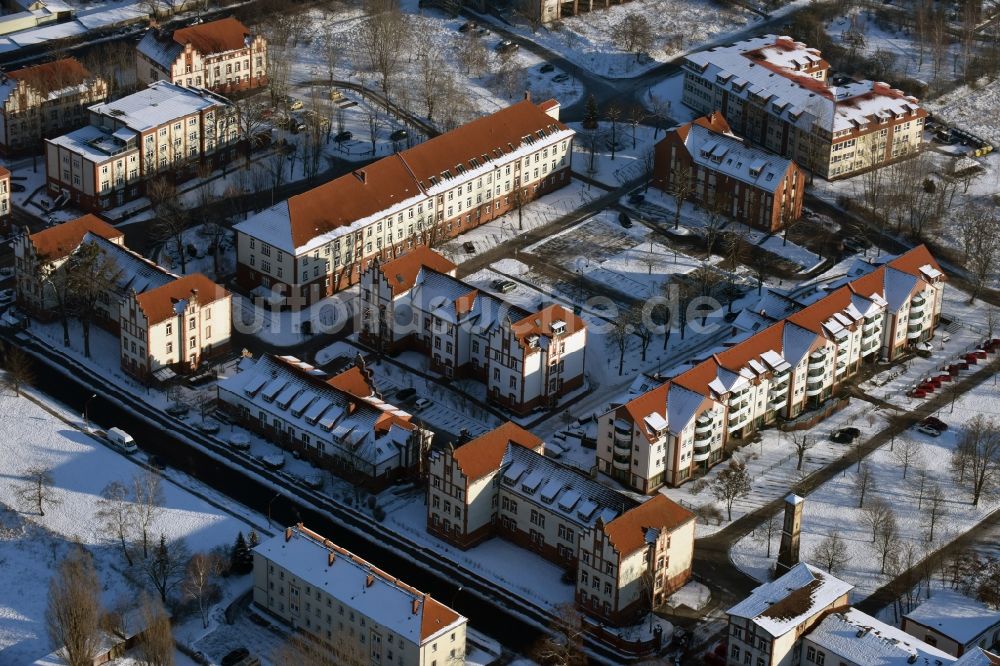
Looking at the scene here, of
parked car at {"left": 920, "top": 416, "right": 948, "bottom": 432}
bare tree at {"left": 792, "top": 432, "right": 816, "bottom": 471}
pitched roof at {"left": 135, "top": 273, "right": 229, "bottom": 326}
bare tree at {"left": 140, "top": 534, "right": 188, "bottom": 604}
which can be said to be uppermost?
pitched roof at {"left": 135, "top": 273, "right": 229, "bottom": 326}

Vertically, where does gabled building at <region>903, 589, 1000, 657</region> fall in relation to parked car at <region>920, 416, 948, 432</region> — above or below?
below

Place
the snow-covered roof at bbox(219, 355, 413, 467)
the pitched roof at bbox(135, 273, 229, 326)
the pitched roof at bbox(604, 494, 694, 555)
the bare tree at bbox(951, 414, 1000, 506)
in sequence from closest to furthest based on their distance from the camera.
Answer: the pitched roof at bbox(604, 494, 694, 555)
the snow-covered roof at bbox(219, 355, 413, 467)
the bare tree at bbox(951, 414, 1000, 506)
the pitched roof at bbox(135, 273, 229, 326)

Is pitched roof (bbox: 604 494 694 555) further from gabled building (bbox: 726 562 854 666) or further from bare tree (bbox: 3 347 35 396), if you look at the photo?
bare tree (bbox: 3 347 35 396)

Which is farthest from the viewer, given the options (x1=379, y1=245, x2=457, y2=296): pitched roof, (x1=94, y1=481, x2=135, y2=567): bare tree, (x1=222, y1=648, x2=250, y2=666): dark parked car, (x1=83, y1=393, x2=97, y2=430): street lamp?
(x1=379, y1=245, x2=457, y2=296): pitched roof

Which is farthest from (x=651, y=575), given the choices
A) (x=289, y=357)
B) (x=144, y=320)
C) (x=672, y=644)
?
(x=144, y=320)

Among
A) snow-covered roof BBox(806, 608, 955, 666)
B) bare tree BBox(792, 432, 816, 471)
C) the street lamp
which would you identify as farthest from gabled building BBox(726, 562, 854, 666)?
the street lamp

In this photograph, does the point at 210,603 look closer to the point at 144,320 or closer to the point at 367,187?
the point at 144,320

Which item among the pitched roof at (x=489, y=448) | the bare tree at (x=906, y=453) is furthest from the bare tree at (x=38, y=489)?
the bare tree at (x=906, y=453)
